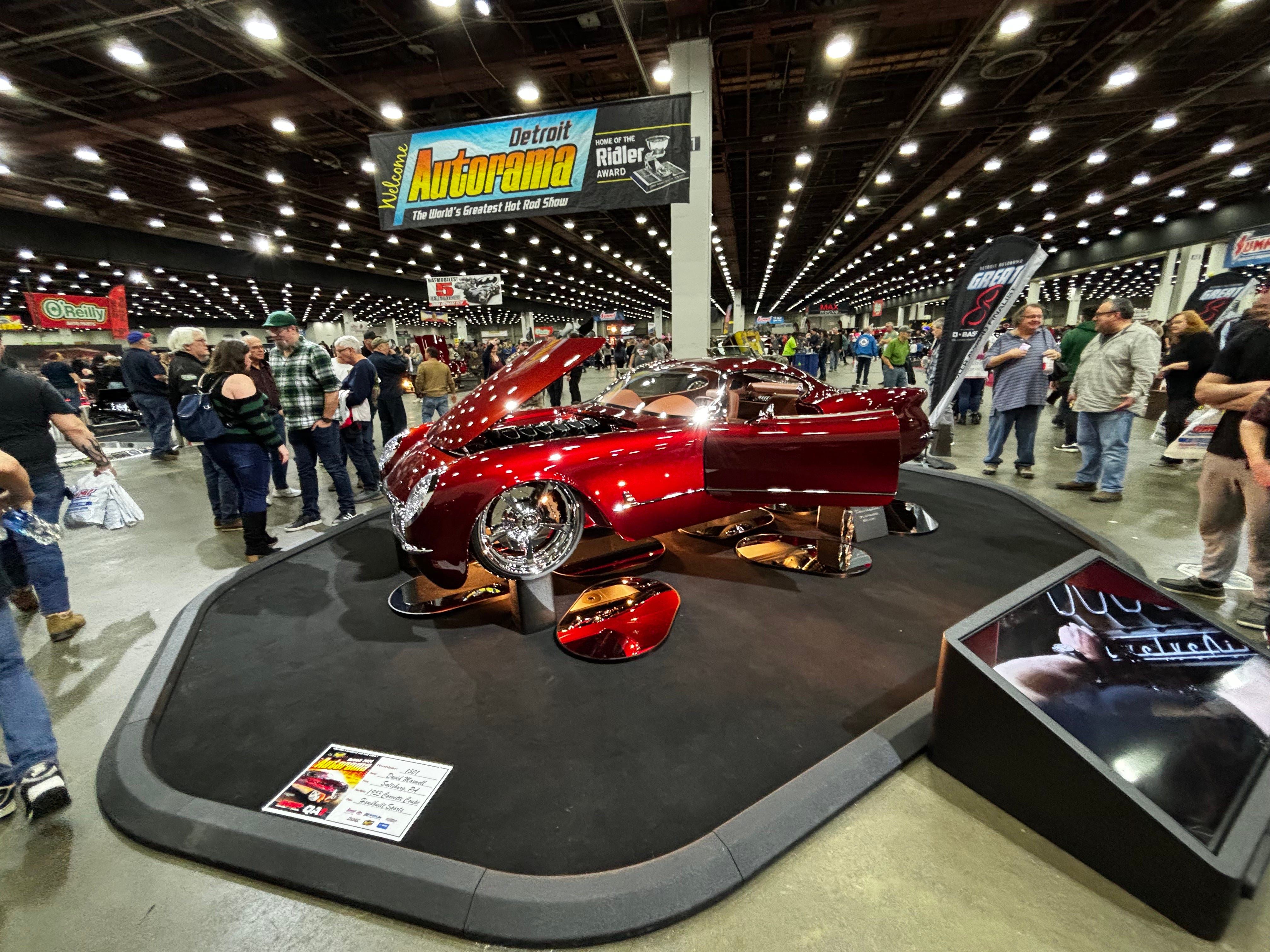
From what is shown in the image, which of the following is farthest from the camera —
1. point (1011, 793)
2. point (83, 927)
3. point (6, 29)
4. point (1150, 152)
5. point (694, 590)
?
point (1150, 152)

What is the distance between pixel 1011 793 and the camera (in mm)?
1674

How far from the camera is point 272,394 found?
216 inches

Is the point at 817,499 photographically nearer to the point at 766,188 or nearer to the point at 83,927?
the point at 83,927

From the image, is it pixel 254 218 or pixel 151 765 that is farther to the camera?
pixel 254 218

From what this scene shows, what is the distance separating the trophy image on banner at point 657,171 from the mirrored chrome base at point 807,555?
4114mm

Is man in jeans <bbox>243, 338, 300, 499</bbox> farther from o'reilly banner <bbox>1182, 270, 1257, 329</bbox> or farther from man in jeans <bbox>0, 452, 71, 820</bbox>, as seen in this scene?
o'reilly banner <bbox>1182, 270, 1257, 329</bbox>

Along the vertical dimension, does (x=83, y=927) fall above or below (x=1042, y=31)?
below

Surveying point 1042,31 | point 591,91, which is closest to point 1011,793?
point 1042,31

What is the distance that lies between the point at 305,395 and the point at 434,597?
7.78 ft

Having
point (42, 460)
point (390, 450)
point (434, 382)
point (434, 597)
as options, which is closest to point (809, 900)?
point (434, 597)

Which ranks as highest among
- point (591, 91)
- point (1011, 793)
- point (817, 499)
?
point (591, 91)

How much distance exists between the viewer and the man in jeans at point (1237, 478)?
256cm

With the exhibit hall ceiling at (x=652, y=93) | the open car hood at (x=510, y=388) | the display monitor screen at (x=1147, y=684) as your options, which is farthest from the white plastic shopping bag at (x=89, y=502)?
the exhibit hall ceiling at (x=652, y=93)

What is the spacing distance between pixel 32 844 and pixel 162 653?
1.09 m
